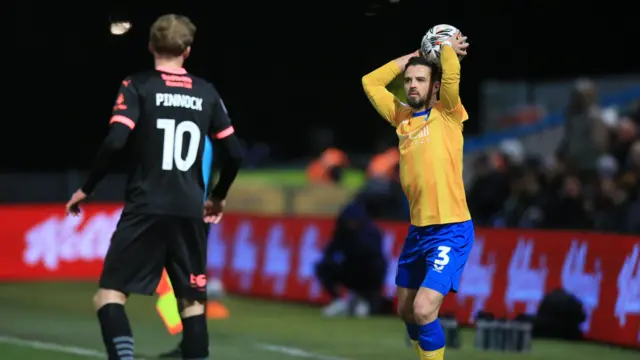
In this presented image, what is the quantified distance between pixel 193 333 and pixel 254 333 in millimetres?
5867

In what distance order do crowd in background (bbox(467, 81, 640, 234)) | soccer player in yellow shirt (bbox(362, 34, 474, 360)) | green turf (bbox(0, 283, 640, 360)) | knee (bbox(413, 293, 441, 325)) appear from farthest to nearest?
1. crowd in background (bbox(467, 81, 640, 234))
2. green turf (bbox(0, 283, 640, 360))
3. soccer player in yellow shirt (bbox(362, 34, 474, 360))
4. knee (bbox(413, 293, 441, 325))

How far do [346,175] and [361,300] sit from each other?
48.1 ft

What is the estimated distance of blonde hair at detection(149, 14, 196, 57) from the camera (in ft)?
26.6

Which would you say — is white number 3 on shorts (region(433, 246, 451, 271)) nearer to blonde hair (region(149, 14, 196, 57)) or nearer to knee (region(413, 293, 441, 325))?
knee (region(413, 293, 441, 325))

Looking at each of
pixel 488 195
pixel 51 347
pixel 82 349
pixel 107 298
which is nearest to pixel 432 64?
pixel 107 298

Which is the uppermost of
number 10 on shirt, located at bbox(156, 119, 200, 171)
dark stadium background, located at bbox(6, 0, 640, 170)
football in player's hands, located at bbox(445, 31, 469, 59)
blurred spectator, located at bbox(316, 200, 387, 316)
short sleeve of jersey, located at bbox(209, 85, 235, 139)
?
dark stadium background, located at bbox(6, 0, 640, 170)

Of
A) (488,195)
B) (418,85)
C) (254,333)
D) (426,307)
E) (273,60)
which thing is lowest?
(254,333)

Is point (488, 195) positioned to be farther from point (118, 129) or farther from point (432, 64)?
point (118, 129)

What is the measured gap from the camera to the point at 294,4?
32.2 meters

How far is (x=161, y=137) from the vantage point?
8.02 metres

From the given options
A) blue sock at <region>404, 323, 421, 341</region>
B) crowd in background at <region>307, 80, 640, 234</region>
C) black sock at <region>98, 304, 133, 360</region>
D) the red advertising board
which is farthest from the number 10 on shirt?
crowd in background at <region>307, 80, 640, 234</region>

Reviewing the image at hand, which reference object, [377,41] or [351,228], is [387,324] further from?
[377,41]

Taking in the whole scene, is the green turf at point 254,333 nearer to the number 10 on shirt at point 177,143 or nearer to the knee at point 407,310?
the knee at point 407,310

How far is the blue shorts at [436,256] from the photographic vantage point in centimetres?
867
